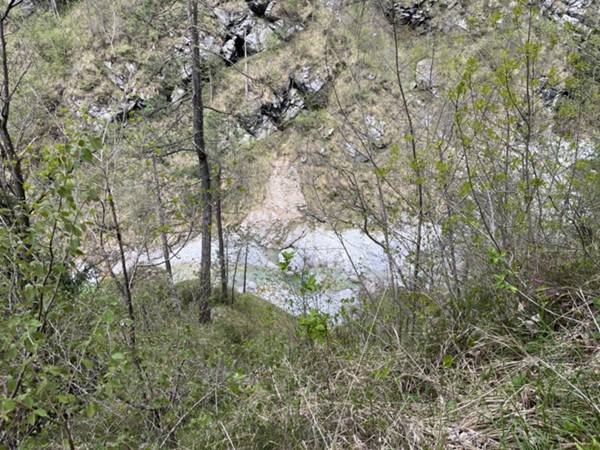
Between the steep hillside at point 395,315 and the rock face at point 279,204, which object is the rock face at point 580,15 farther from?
the rock face at point 279,204

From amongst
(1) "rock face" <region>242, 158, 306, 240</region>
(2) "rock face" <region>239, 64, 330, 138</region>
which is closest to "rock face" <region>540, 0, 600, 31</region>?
(1) "rock face" <region>242, 158, 306, 240</region>

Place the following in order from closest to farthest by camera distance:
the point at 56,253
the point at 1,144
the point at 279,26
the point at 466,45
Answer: the point at 56,253 → the point at 1,144 → the point at 466,45 → the point at 279,26

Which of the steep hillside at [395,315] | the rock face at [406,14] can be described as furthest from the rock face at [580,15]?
the rock face at [406,14]

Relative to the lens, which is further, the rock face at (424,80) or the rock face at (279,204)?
the rock face at (279,204)

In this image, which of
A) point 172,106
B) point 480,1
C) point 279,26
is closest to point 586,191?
point 480,1

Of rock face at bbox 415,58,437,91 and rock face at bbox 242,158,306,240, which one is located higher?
rock face at bbox 242,158,306,240

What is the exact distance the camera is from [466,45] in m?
4.42

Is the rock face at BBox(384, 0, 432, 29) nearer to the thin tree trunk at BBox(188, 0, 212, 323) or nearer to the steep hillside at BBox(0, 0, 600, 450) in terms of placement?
the steep hillside at BBox(0, 0, 600, 450)

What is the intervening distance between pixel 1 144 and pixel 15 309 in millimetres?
1701

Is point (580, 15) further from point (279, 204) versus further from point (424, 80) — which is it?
point (279, 204)

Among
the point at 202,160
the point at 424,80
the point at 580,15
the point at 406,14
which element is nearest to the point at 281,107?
the point at 406,14

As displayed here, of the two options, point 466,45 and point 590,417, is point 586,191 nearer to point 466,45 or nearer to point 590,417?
point 466,45

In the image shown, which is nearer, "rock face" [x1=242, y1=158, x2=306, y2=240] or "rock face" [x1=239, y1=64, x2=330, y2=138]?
"rock face" [x1=242, y1=158, x2=306, y2=240]

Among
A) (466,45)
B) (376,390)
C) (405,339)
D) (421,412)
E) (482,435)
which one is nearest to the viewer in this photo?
(482,435)
